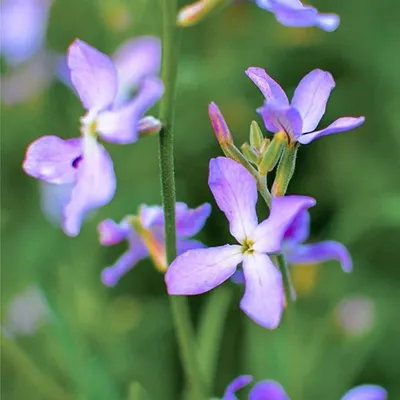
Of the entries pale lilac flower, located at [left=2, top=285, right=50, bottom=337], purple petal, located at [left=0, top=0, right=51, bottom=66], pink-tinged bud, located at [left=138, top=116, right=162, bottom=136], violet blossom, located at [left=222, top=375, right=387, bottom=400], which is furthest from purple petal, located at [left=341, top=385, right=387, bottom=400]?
purple petal, located at [left=0, top=0, right=51, bottom=66]

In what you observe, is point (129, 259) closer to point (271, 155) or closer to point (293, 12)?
point (271, 155)

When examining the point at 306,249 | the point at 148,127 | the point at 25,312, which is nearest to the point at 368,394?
the point at 306,249

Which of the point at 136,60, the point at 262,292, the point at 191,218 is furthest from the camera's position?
the point at 136,60

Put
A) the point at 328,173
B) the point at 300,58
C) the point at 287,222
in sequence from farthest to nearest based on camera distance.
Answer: the point at 300,58 < the point at 328,173 < the point at 287,222

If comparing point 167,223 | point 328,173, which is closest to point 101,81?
point 167,223

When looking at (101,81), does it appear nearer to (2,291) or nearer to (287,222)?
(287,222)

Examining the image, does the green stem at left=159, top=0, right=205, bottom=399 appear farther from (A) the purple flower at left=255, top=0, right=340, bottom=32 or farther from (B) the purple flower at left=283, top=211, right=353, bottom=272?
(B) the purple flower at left=283, top=211, right=353, bottom=272
